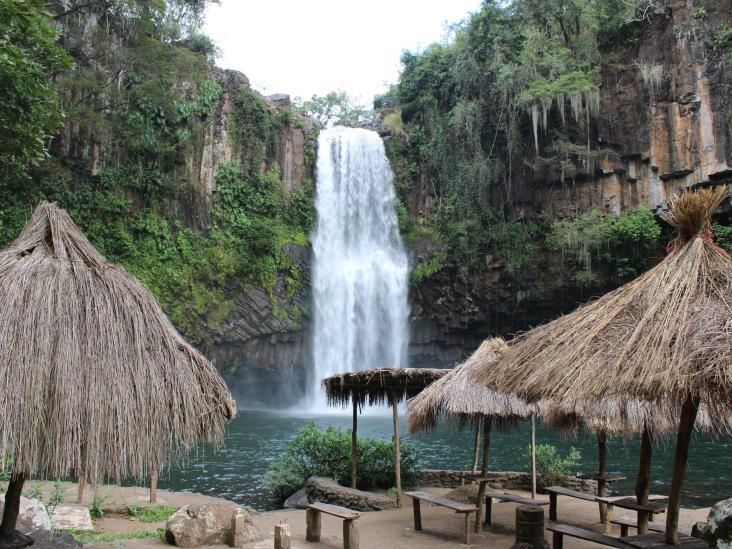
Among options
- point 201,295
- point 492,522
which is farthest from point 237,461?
point 201,295

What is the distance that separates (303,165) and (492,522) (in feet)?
66.4

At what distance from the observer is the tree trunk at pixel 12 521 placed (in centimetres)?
478

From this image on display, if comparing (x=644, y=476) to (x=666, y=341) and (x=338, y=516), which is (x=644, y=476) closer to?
(x=666, y=341)

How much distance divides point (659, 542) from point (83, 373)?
4586 mm

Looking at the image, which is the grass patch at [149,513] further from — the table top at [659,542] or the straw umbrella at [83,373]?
the table top at [659,542]

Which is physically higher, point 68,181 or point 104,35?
point 104,35

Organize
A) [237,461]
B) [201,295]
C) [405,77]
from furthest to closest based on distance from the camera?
1. [405,77]
2. [201,295]
3. [237,461]

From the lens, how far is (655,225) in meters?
20.2

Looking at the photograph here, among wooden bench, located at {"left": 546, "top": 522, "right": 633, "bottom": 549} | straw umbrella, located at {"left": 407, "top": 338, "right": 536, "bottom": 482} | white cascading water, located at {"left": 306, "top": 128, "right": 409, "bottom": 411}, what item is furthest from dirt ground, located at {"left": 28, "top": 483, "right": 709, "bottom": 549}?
white cascading water, located at {"left": 306, "top": 128, "right": 409, "bottom": 411}

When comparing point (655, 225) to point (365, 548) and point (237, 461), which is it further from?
point (365, 548)

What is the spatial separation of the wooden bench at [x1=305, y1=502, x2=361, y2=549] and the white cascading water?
57.0ft

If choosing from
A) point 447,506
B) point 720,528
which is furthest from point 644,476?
point 447,506

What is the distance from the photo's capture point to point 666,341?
14.0 ft

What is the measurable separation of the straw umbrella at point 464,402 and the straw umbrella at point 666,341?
9.28ft
